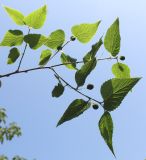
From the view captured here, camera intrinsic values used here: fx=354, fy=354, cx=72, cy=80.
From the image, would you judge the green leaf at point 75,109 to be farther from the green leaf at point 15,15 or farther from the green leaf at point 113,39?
the green leaf at point 15,15

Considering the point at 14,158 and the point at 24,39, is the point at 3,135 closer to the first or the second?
the point at 14,158

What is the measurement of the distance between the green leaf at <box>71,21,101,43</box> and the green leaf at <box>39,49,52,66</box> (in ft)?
0.84

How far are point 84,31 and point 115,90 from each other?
0.72m

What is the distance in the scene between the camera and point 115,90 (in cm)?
189

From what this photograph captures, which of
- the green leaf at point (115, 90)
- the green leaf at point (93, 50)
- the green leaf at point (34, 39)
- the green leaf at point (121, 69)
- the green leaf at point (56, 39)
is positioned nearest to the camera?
the green leaf at point (115, 90)

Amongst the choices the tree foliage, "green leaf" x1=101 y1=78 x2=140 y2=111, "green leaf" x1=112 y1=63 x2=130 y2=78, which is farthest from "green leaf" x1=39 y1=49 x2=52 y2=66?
"green leaf" x1=101 y1=78 x2=140 y2=111

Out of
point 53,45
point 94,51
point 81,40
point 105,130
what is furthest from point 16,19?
point 105,130

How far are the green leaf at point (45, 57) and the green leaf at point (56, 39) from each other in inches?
2.6

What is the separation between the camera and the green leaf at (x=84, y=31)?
241 cm

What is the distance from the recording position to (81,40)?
2.54 meters

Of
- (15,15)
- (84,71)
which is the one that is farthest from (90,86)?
(15,15)

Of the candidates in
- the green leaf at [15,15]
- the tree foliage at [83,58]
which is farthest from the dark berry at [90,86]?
the green leaf at [15,15]

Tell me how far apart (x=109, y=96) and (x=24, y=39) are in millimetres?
716

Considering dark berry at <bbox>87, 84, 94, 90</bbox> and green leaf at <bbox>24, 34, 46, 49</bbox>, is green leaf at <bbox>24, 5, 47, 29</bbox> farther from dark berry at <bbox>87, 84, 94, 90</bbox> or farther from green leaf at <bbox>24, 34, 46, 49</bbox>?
dark berry at <bbox>87, 84, 94, 90</bbox>
